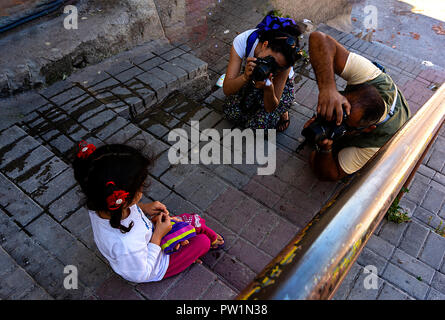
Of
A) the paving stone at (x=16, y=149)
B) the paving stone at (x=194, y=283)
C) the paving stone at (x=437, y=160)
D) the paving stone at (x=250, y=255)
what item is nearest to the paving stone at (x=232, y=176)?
the paving stone at (x=250, y=255)

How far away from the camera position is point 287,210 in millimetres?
2678

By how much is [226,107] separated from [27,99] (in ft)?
6.33

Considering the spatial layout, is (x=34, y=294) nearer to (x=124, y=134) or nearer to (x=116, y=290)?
(x=116, y=290)

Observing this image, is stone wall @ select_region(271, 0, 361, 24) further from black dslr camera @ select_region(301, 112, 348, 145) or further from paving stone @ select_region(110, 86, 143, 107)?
black dslr camera @ select_region(301, 112, 348, 145)

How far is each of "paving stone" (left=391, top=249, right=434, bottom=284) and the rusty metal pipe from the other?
1.65m

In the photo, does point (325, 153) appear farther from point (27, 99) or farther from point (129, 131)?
point (27, 99)

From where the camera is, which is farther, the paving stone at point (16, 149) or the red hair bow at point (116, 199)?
the paving stone at point (16, 149)

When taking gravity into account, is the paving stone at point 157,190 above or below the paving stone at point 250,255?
above

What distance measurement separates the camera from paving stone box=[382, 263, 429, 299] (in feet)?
7.49

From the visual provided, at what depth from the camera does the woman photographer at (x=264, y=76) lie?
107 inches

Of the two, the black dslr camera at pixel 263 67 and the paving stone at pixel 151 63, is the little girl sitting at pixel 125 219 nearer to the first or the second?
the black dslr camera at pixel 263 67

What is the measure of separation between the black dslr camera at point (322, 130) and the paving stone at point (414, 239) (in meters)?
1.05

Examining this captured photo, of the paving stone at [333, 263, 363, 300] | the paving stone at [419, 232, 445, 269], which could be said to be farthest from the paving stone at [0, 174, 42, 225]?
the paving stone at [419, 232, 445, 269]

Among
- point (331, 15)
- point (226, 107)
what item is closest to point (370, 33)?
point (331, 15)
